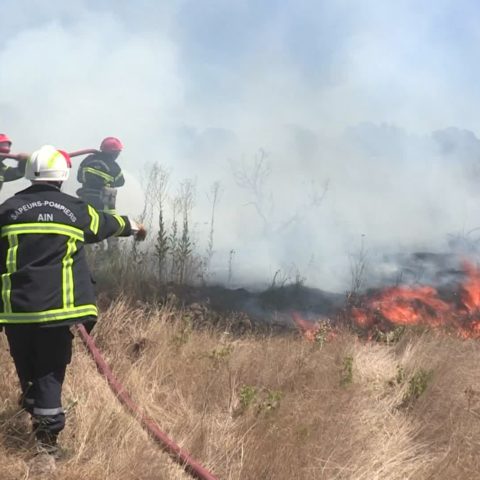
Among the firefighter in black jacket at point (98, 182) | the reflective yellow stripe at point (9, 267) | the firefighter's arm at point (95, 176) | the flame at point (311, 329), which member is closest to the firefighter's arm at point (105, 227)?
the reflective yellow stripe at point (9, 267)

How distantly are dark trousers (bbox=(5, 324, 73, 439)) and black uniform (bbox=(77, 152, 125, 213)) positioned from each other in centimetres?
483

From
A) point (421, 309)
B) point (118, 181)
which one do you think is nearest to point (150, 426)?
point (421, 309)

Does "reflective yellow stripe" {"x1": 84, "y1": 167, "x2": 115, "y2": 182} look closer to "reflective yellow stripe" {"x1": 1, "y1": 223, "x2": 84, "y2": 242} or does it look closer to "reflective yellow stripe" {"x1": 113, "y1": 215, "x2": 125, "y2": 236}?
"reflective yellow stripe" {"x1": 113, "y1": 215, "x2": 125, "y2": 236}

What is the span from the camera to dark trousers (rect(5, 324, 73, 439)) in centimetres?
278

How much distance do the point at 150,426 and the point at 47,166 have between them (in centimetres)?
138

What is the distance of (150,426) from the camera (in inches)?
124

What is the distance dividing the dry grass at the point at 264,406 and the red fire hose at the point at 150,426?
54mm

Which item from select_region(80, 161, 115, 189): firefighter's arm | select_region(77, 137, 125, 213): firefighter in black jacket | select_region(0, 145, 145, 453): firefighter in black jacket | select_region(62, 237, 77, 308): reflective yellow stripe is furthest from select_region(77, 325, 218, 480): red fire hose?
select_region(80, 161, 115, 189): firefighter's arm

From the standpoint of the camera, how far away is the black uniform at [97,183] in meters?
7.76

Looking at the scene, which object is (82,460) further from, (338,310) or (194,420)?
(338,310)

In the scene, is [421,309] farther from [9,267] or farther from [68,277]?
[9,267]

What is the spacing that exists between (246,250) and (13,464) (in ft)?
18.0

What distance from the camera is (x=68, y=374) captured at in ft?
11.8

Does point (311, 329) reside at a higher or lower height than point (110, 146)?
lower
